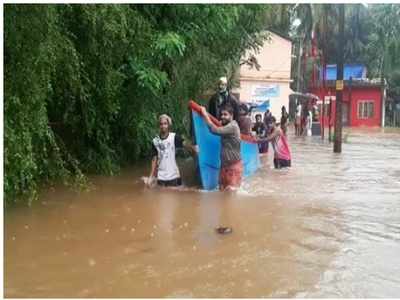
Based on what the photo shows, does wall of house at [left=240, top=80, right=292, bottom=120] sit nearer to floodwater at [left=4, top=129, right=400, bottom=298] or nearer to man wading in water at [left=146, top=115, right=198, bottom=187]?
floodwater at [left=4, top=129, right=400, bottom=298]

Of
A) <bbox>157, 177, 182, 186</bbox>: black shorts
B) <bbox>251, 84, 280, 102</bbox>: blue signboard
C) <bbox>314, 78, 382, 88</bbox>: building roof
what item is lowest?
<bbox>157, 177, 182, 186</bbox>: black shorts

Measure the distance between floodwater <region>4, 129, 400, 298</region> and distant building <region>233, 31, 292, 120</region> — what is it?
29784mm

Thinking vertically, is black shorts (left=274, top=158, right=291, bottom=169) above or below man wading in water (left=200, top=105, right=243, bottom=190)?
below

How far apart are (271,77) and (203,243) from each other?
117 feet

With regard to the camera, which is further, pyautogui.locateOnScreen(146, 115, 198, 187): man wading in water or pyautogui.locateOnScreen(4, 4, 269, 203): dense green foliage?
pyautogui.locateOnScreen(146, 115, 198, 187): man wading in water

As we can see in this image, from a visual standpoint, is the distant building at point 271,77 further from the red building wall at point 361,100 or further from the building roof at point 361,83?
the red building wall at point 361,100

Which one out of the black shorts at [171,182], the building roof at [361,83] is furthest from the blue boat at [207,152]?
the building roof at [361,83]

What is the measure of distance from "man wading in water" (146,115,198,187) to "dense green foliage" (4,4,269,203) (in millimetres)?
1194

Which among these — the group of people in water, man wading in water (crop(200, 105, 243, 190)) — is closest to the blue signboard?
the group of people in water

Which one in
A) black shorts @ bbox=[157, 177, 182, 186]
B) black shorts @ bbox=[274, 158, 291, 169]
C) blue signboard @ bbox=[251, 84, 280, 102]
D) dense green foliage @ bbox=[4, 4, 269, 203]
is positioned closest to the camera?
dense green foliage @ bbox=[4, 4, 269, 203]

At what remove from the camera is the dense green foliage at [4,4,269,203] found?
7.00 metres

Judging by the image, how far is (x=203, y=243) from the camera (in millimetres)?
7062

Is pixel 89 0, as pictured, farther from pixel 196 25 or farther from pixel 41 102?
pixel 196 25

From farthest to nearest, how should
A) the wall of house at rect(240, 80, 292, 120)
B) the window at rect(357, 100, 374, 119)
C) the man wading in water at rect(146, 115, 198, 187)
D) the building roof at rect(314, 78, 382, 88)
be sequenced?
the window at rect(357, 100, 374, 119)
the building roof at rect(314, 78, 382, 88)
the wall of house at rect(240, 80, 292, 120)
the man wading in water at rect(146, 115, 198, 187)
